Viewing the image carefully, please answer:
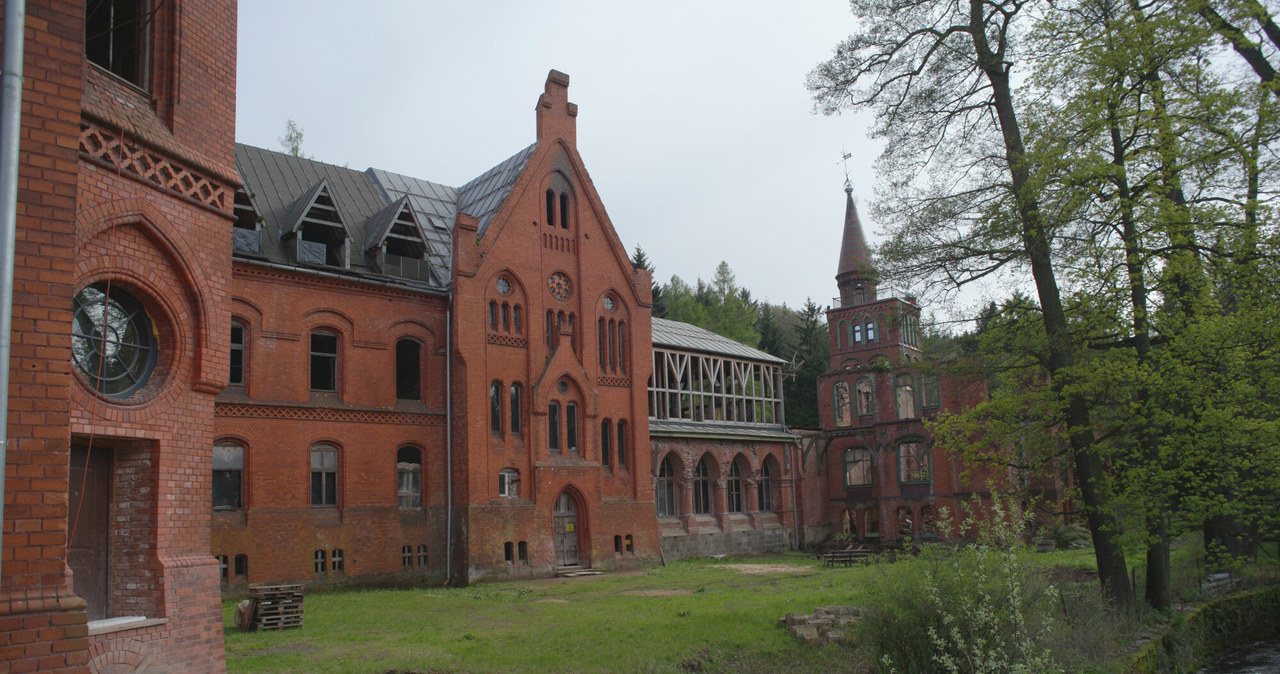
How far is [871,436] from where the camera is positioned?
38594mm

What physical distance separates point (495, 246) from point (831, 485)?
21238mm

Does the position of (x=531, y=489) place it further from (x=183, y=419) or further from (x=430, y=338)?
(x=183, y=419)

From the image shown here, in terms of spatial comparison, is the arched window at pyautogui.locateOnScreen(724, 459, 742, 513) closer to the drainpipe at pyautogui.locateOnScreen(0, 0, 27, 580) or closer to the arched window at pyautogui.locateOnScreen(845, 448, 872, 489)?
the arched window at pyautogui.locateOnScreen(845, 448, 872, 489)

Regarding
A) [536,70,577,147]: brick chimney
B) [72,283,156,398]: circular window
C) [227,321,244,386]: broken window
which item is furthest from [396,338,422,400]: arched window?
[72,283,156,398]: circular window

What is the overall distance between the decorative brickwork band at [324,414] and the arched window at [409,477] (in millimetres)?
875

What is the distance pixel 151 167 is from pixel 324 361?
15.0m

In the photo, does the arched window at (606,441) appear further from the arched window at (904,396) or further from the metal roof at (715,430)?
the arched window at (904,396)

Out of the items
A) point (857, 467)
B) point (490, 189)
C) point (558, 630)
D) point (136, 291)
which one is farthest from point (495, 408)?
point (857, 467)

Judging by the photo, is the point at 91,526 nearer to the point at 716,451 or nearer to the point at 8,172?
the point at 8,172

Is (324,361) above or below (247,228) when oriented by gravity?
below

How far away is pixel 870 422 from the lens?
127 ft

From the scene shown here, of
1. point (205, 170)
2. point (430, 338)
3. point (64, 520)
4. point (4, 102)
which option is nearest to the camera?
point (4, 102)

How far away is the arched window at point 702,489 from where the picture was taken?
112 ft

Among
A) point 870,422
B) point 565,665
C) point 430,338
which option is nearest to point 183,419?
point 565,665
